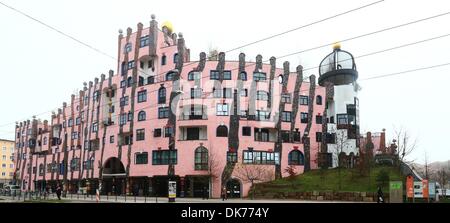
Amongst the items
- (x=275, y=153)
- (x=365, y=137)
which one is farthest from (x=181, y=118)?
(x=365, y=137)

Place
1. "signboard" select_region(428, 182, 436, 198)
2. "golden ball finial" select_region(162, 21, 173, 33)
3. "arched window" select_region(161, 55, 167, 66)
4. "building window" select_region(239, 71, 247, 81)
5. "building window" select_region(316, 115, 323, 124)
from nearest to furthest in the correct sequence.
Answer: "signboard" select_region(428, 182, 436, 198) → "building window" select_region(239, 71, 247, 81) → "arched window" select_region(161, 55, 167, 66) → "building window" select_region(316, 115, 323, 124) → "golden ball finial" select_region(162, 21, 173, 33)

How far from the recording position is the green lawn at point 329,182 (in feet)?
145

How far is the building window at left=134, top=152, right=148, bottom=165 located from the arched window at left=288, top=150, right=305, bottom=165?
18.6 m

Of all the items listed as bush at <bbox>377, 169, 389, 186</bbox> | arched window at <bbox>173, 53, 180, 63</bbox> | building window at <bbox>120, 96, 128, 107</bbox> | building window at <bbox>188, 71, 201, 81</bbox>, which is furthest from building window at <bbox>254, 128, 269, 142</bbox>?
building window at <bbox>120, 96, 128, 107</bbox>

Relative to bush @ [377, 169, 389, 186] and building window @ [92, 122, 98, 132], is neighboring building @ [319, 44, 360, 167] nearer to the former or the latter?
bush @ [377, 169, 389, 186]

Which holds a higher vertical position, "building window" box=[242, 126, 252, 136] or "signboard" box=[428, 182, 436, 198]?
"building window" box=[242, 126, 252, 136]

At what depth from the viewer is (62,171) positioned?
72375mm

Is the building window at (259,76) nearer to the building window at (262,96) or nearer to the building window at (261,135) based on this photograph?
the building window at (262,96)

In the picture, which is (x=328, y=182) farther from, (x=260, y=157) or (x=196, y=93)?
(x=196, y=93)

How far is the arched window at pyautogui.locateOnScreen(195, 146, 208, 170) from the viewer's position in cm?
4962

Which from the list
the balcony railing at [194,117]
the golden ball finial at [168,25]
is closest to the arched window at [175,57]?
the golden ball finial at [168,25]

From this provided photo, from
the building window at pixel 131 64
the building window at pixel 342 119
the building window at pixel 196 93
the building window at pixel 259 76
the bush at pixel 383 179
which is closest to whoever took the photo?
the bush at pixel 383 179

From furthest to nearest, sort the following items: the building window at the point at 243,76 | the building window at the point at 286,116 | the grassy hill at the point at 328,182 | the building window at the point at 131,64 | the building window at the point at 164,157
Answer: the building window at the point at 131,64 → the building window at the point at 286,116 → the building window at the point at 243,76 → the building window at the point at 164,157 → the grassy hill at the point at 328,182

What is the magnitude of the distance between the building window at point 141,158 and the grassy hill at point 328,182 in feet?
50.2
